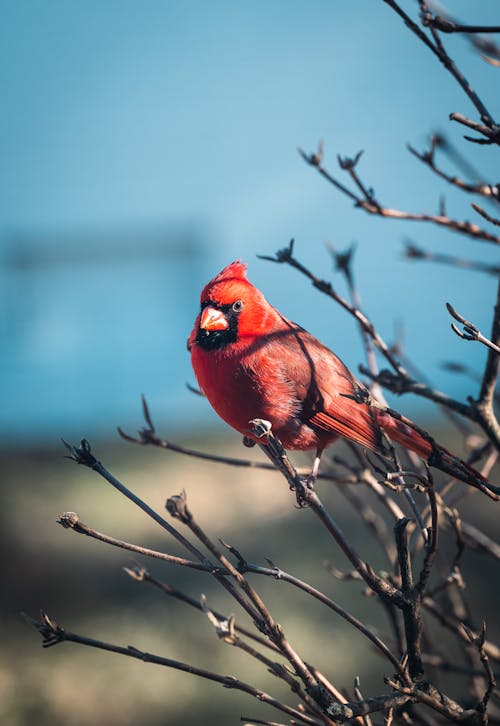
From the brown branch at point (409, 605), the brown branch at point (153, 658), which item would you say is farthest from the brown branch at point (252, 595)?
the brown branch at point (409, 605)

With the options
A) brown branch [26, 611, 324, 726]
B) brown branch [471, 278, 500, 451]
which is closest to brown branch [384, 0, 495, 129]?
brown branch [471, 278, 500, 451]

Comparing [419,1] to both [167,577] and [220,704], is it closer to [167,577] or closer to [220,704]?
[220,704]

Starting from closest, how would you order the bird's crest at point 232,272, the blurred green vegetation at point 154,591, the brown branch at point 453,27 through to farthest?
1. the brown branch at point 453,27
2. the bird's crest at point 232,272
3. the blurred green vegetation at point 154,591

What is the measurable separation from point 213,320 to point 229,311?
0.21 ft

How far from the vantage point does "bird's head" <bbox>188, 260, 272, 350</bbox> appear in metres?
1.64

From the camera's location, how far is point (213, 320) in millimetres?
1659

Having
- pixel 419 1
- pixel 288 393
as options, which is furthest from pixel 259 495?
pixel 419 1

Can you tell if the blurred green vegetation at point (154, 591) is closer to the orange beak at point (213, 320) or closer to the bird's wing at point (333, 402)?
the bird's wing at point (333, 402)

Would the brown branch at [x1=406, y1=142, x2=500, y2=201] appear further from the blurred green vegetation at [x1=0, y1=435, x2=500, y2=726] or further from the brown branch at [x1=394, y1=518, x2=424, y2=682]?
the blurred green vegetation at [x1=0, y1=435, x2=500, y2=726]

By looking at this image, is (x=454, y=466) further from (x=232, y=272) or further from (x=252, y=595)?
(x=232, y=272)

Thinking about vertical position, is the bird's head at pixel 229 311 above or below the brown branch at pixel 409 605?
above

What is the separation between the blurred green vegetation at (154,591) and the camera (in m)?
3.03

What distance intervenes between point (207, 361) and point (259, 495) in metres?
2.85

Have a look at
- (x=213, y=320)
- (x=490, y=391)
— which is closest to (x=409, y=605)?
(x=490, y=391)
